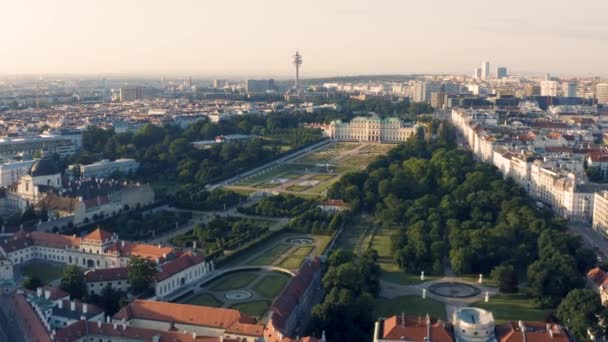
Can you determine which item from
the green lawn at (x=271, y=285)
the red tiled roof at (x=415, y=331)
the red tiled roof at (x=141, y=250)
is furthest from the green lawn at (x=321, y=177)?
the red tiled roof at (x=415, y=331)

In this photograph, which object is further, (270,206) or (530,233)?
(270,206)

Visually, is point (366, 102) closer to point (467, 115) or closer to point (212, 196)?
point (467, 115)

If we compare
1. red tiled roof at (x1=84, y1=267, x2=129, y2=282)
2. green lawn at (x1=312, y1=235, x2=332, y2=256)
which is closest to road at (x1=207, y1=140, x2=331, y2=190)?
green lawn at (x1=312, y1=235, x2=332, y2=256)

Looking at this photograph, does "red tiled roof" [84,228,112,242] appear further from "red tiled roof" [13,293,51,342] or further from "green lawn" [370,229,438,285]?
"green lawn" [370,229,438,285]

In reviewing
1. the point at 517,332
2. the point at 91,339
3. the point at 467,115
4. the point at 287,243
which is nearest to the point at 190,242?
the point at 287,243

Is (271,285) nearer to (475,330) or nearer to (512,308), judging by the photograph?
(512,308)

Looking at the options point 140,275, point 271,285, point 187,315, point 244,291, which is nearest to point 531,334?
point 187,315
